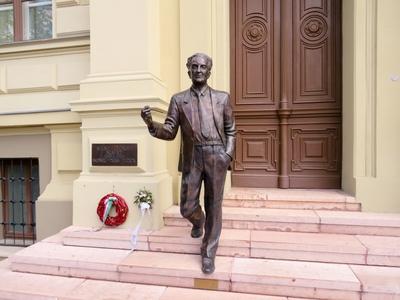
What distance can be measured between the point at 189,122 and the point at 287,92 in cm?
247

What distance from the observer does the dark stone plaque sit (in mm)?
3756

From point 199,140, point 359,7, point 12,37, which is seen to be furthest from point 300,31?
point 12,37

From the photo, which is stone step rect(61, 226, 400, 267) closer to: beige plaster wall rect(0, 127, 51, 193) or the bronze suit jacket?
the bronze suit jacket

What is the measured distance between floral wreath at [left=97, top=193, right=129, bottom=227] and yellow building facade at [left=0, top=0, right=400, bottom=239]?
82mm

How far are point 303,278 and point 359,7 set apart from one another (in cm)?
346

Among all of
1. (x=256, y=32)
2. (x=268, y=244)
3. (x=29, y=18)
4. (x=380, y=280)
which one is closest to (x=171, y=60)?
(x=256, y=32)

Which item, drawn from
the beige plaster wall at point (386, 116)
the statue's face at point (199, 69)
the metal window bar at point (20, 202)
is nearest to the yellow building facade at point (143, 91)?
the beige plaster wall at point (386, 116)

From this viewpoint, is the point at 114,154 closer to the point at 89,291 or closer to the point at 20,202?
the point at 89,291

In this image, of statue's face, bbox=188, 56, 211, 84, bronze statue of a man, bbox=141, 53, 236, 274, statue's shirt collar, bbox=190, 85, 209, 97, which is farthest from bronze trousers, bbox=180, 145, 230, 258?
statue's face, bbox=188, 56, 211, 84

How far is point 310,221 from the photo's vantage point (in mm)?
3564

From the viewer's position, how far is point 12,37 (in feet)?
17.1

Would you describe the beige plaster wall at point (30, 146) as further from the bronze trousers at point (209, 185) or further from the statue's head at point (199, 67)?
the statue's head at point (199, 67)

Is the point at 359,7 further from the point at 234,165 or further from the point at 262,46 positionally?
the point at 234,165

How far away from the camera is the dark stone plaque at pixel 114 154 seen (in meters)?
3.76
